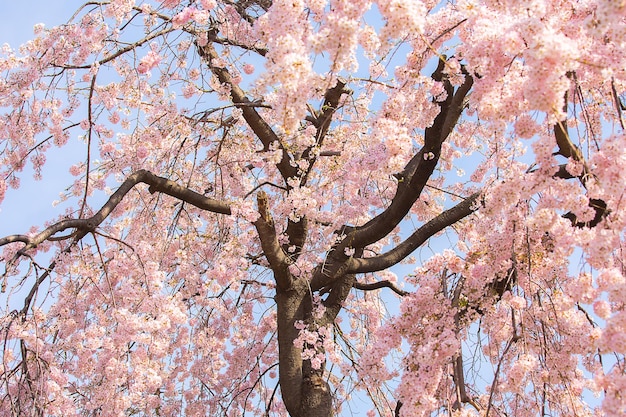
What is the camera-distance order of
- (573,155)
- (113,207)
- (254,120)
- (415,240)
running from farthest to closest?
(254,120) < (415,240) < (113,207) < (573,155)

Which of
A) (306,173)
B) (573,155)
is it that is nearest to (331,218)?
(306,173)

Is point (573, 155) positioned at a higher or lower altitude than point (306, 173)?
lower

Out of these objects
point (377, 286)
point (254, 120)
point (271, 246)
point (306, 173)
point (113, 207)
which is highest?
point (254, 120)

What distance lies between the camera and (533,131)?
3.03 meters

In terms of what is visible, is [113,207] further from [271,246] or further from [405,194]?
[405,194]

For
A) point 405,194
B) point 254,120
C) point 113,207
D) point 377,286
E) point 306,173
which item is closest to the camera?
point 405,194

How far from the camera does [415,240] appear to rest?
507cm

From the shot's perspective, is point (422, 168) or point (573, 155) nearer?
point (573, 155)

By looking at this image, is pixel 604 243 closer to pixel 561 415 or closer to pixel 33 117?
pixel 561 415

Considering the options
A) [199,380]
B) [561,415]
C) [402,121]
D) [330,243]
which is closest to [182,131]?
[330,243]

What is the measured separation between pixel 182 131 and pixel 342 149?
5.15 ft

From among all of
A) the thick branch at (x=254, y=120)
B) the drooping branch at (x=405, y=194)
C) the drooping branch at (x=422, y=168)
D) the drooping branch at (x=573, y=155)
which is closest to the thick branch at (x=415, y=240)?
the drooping branch at (x=405, y=194)

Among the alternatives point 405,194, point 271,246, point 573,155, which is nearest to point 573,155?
point 573,155

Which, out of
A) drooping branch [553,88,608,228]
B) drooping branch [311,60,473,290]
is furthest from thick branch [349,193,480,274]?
drooping branch [553,88,608,228]
